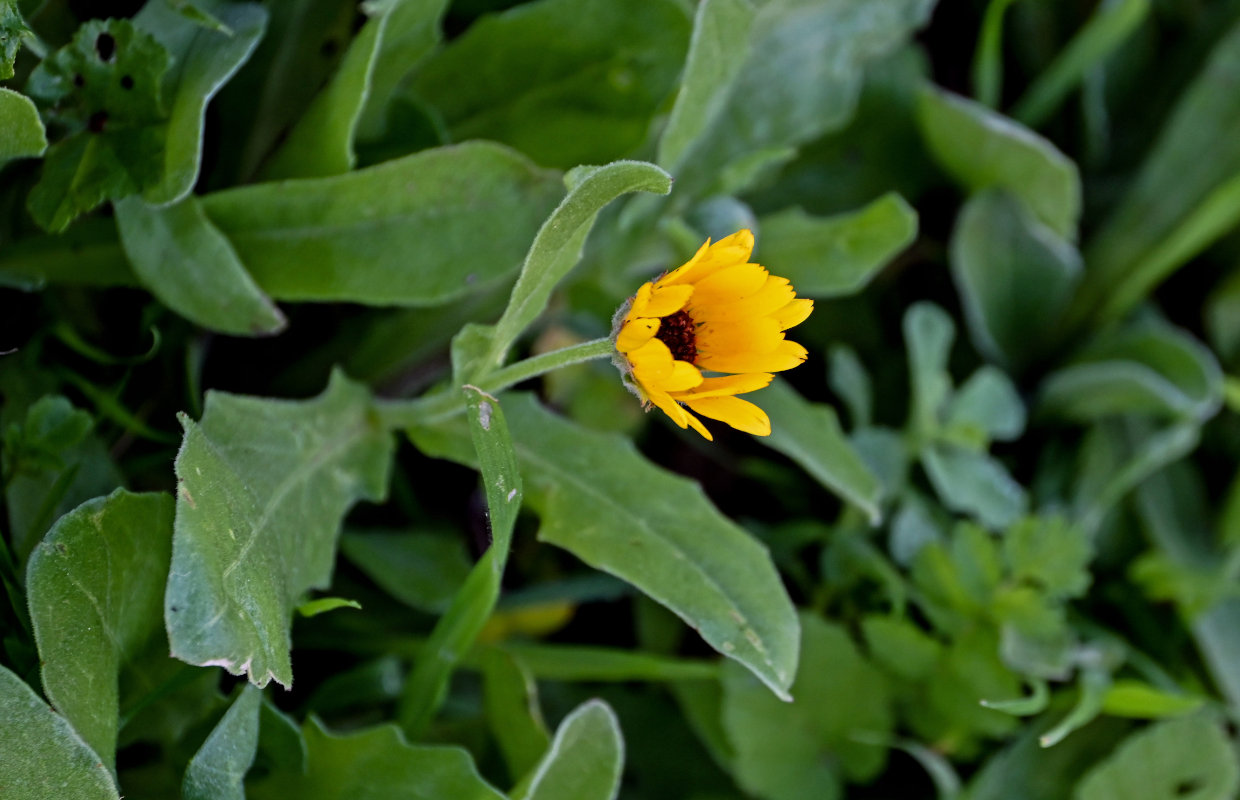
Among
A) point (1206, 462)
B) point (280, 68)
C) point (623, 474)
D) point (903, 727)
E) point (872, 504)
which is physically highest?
point (280, 68)

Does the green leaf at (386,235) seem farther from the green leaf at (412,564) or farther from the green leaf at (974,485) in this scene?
the green leaf at (974,485)

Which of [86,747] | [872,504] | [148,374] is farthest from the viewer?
[872,504]

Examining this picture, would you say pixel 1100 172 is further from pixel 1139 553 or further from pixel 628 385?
pixel 628 385

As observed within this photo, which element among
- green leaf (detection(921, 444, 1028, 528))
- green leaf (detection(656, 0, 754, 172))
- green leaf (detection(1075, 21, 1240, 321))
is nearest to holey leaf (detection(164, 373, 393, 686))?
green leaf (detection(656, 0, 754, 172))

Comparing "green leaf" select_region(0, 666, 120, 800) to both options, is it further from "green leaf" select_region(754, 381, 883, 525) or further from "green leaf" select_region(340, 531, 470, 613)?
"green leaf" select_region(754, 381, 883, 525)

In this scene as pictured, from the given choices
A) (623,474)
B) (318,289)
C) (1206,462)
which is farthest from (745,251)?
(1206,462)
